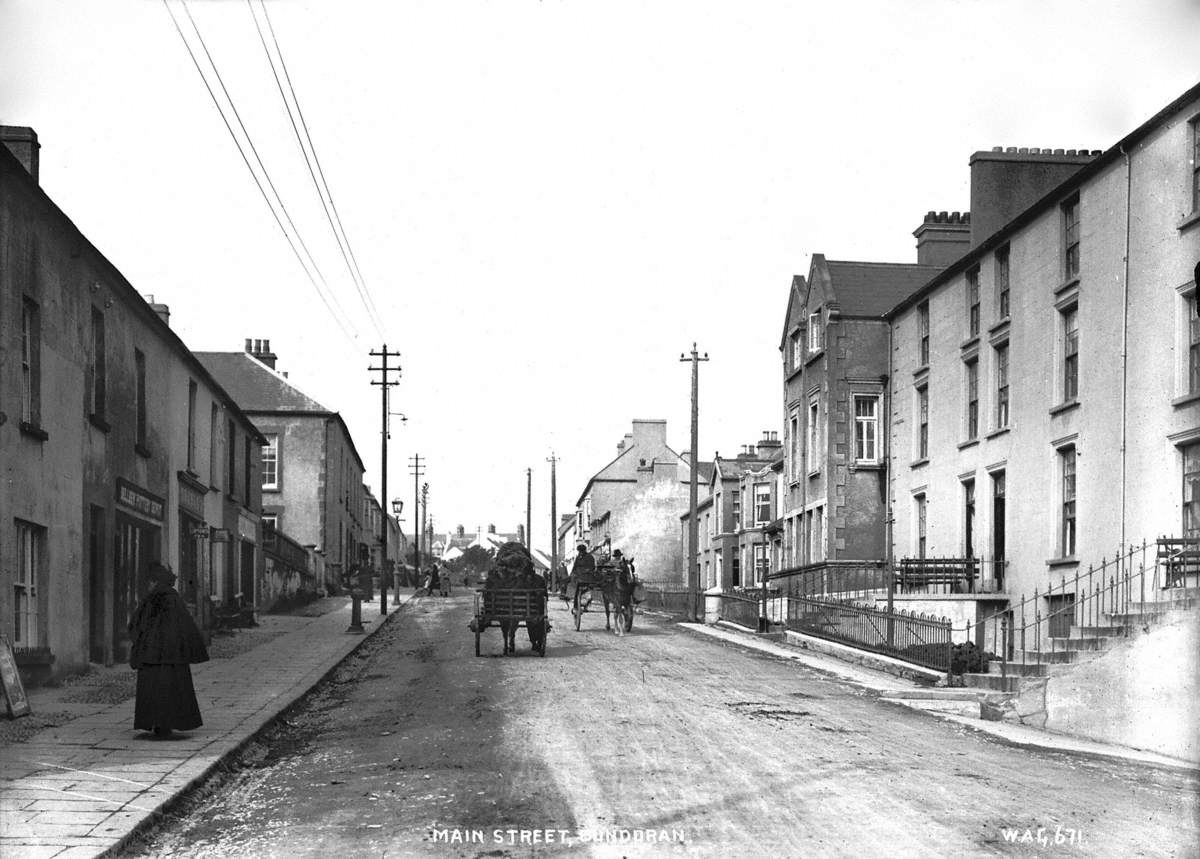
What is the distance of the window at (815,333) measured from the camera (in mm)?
36344

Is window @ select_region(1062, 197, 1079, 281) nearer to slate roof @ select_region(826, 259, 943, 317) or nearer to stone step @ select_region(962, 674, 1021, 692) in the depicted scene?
stone step @ select_region(962, 674, 1021, 692)

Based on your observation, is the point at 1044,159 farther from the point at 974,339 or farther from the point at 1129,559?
the point at 1129,559

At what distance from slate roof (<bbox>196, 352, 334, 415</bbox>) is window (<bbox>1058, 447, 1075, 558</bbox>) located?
32941 millimetres

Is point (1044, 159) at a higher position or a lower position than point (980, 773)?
higher

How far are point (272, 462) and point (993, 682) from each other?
38034 millimetres

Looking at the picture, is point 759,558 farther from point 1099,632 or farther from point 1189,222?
point 1099,632

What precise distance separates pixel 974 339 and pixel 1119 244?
20.7 feet

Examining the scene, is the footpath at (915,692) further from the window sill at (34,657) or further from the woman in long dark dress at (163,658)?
the window sill at (34,657)

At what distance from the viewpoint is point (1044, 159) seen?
28422 mm

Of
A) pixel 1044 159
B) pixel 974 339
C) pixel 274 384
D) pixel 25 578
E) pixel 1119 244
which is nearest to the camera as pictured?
pixel 25 578

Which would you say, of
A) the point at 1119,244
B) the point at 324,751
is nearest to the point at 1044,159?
the point at 1119,244

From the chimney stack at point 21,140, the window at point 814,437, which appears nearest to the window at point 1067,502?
the window at point 814,437

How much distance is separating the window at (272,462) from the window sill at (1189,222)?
3788 centimetres

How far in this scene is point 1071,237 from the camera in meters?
22.3
